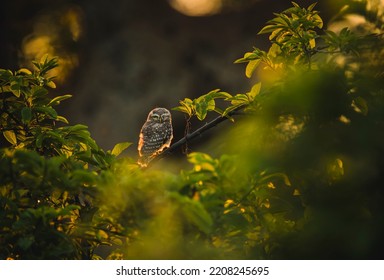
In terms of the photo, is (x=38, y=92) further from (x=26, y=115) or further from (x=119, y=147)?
(x=119, y=147)

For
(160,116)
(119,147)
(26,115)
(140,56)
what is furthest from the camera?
(140,56)

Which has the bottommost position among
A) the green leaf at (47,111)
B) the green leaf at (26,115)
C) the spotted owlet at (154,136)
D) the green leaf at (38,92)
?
the green leaf at (26,115)

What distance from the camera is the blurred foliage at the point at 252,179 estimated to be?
74 cm

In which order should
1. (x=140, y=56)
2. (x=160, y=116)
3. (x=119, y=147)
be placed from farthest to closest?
(x=140, y=56), (x=160, y=116), (x=119, y=147)

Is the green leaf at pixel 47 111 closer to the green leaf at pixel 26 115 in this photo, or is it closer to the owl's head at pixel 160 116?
the green leaf at pixel 26 115

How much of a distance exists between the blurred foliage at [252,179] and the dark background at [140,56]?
3.73 metres

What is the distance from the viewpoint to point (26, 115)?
1.33 metres

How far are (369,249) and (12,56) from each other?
4176 millimetres

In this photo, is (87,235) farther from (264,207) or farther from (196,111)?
(196,111)

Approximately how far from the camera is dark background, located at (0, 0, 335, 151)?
528 cm

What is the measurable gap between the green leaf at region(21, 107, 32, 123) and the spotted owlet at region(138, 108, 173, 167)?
1758 mm

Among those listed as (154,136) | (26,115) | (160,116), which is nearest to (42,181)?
(26,115)

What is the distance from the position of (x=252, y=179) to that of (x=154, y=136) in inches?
87.8

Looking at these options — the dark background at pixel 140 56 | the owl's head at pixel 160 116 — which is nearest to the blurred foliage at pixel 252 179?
the owl's head at pixel 160 116
